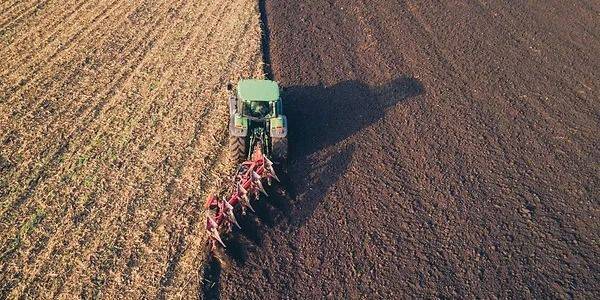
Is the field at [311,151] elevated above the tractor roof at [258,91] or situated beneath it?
situated beneath

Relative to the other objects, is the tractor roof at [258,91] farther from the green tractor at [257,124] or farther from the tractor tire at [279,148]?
the tractor tire at [279,148]

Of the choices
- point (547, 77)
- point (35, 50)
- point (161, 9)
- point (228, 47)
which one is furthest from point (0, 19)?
point (547, 77)

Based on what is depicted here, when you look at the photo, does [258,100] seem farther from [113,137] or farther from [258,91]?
[113,137]

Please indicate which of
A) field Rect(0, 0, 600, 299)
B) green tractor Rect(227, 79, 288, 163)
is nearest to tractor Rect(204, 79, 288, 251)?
green tractor Rect(227, 79, 288, 163)

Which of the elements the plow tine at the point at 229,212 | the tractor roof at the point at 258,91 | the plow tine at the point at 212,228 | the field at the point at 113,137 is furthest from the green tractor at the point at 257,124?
the plow tine at the point at 212,228

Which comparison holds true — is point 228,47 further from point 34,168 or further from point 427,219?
point 427,219
